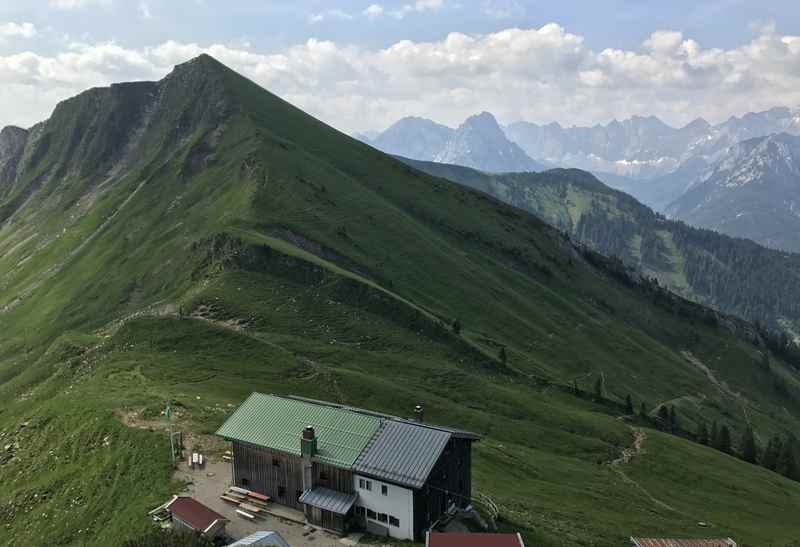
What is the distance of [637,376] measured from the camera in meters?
158

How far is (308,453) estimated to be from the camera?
150 feet

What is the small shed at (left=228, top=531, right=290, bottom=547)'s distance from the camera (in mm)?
36625

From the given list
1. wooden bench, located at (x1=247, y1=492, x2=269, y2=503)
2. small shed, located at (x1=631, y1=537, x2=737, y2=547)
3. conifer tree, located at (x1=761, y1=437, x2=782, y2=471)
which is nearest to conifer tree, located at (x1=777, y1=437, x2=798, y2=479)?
conifer tree, located at (x1=761, y1=437, x2=782, y2=471)

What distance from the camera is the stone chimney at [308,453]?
45.7 m

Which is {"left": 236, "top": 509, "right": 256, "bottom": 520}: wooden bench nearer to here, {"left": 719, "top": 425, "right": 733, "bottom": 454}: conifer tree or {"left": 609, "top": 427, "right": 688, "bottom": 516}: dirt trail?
{"left": 609, "top": 427, "right": 688, "bottom": 516}: dirt trail

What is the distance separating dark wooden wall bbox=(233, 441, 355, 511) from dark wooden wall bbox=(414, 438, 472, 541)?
537 cm

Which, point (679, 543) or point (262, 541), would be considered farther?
point (679, 543)

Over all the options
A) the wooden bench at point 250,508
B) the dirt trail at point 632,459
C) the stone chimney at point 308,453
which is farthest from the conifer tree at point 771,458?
the wooden bench at point 250,508

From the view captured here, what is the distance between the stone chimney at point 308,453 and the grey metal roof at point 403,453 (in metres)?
3.62

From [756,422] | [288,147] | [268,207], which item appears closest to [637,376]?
[756,422]

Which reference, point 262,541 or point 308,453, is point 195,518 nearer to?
point 262,541

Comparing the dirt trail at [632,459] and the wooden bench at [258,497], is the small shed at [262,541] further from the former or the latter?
the dirt trail at [632,459]

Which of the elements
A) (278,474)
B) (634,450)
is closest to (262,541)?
(278,474)

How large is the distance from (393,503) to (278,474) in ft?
33.1
